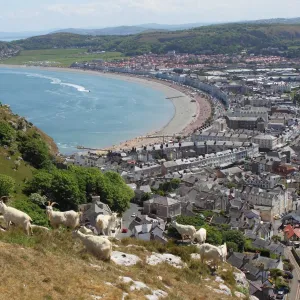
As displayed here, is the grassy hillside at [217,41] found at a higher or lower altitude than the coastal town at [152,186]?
higher

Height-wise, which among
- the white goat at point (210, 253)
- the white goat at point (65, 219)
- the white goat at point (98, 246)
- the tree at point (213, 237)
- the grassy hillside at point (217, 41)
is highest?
the grassy hillside at point (217, 41)

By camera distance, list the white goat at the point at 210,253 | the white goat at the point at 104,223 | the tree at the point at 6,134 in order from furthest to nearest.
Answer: the tree at the point at 6,134 → the white goat at the point at 104,223 → the white goat at the point at 210,253

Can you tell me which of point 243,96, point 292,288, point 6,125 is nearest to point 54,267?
point 292,288

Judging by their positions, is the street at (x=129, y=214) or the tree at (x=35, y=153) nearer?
the street at (x=129, y=214)

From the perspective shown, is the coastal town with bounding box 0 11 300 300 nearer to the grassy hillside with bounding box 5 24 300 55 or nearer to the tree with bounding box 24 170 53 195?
the tree with bounding box 24 170 53 195

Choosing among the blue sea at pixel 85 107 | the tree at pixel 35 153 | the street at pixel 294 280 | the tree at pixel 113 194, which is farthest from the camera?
the blue sea at pixel 85 107

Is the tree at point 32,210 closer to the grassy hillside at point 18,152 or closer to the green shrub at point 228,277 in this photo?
the grassy hillside at point 18,152

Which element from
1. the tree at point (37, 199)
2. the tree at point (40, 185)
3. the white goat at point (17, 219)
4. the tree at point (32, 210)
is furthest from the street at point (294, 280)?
the white goat at point (17, 219)

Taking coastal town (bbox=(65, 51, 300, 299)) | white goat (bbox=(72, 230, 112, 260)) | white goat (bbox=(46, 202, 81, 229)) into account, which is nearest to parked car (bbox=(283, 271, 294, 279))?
coastal town (bbox=(65, 51, 300, 299))

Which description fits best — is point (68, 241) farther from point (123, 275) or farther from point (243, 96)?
point (243, 96)
